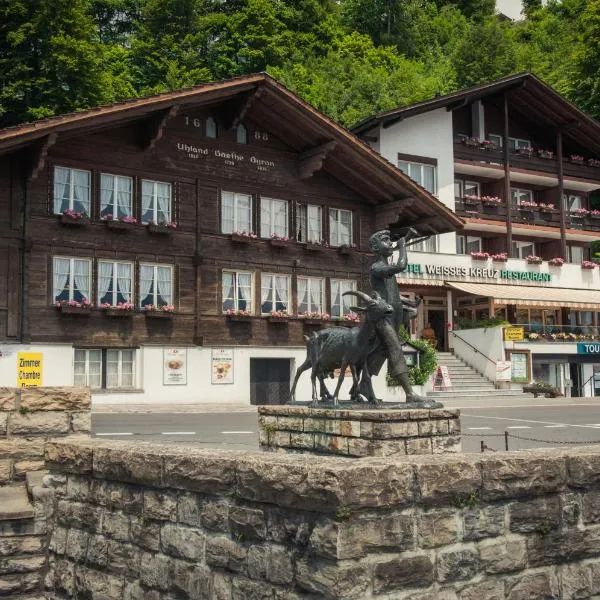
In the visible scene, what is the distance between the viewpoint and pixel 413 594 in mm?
4363

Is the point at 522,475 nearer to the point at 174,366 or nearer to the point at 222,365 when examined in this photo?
the point at 174,366

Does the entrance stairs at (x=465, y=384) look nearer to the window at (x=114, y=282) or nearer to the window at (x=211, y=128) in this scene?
the window at (x=114, y=282)

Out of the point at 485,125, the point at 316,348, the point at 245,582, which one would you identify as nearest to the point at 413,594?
the point at 245,582

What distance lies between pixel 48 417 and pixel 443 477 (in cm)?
475

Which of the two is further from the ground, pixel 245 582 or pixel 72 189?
pixel 72 189

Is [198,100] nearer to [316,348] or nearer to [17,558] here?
[316,348]

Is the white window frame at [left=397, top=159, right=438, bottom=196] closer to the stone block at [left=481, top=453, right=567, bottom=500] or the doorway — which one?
the doorway

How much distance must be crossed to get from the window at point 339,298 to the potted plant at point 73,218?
375 inches

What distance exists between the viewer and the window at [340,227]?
30.8 meters

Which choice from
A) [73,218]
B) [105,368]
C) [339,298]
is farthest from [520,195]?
[73,218]

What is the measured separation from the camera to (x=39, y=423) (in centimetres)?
800

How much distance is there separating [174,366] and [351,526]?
22.9 meters

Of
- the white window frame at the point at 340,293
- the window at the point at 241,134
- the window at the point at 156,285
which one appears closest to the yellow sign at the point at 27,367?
the window at the point at 156,285

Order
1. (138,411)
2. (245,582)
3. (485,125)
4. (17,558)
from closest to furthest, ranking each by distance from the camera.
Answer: (245,582), (17,558), (138,411), (485,125)
